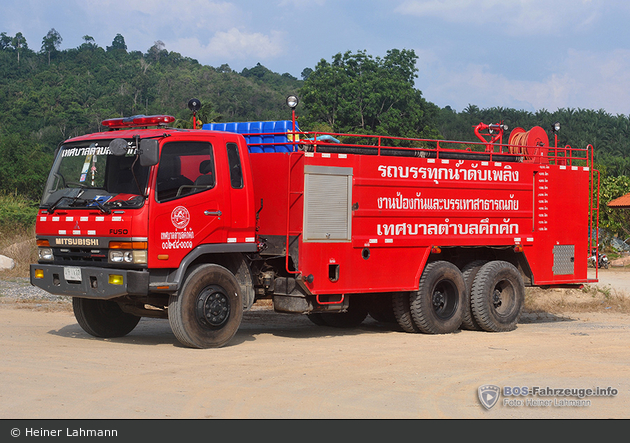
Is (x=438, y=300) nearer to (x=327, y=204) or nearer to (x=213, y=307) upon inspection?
(x=327, y=204)

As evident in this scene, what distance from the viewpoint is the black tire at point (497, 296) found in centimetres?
1216

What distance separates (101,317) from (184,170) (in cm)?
269

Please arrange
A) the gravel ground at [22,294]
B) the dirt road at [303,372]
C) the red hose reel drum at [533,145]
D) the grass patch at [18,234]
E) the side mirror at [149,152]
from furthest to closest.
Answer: the grass patch at [18,234]
the gravel ground at [22,294]
the red hose reel drum at [533,145]
the side mirror at [149,152]
the dirt road at [303,372]

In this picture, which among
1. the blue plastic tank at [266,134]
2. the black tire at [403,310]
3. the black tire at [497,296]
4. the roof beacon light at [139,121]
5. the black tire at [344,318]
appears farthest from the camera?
the black tire at [344,318]

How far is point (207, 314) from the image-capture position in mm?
9617

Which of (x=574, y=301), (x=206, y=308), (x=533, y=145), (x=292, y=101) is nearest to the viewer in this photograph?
(x=206, y=308)

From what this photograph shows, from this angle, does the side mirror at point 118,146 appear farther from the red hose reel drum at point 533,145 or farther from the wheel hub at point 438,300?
the red hose reel drum at point 533,145

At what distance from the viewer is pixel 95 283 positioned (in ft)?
30.1

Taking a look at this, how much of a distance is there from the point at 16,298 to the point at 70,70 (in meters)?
113

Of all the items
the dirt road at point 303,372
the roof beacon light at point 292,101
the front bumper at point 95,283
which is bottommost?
the dirt road at point 303,372

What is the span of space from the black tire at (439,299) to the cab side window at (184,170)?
149 inches

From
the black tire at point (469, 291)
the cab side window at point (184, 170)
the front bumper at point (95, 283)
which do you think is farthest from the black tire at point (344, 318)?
the front bumper at point (95, 283)

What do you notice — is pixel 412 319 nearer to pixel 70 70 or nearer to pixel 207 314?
pixel 207 314

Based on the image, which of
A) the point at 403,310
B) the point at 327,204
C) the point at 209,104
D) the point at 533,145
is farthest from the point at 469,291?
the point at 209,104
